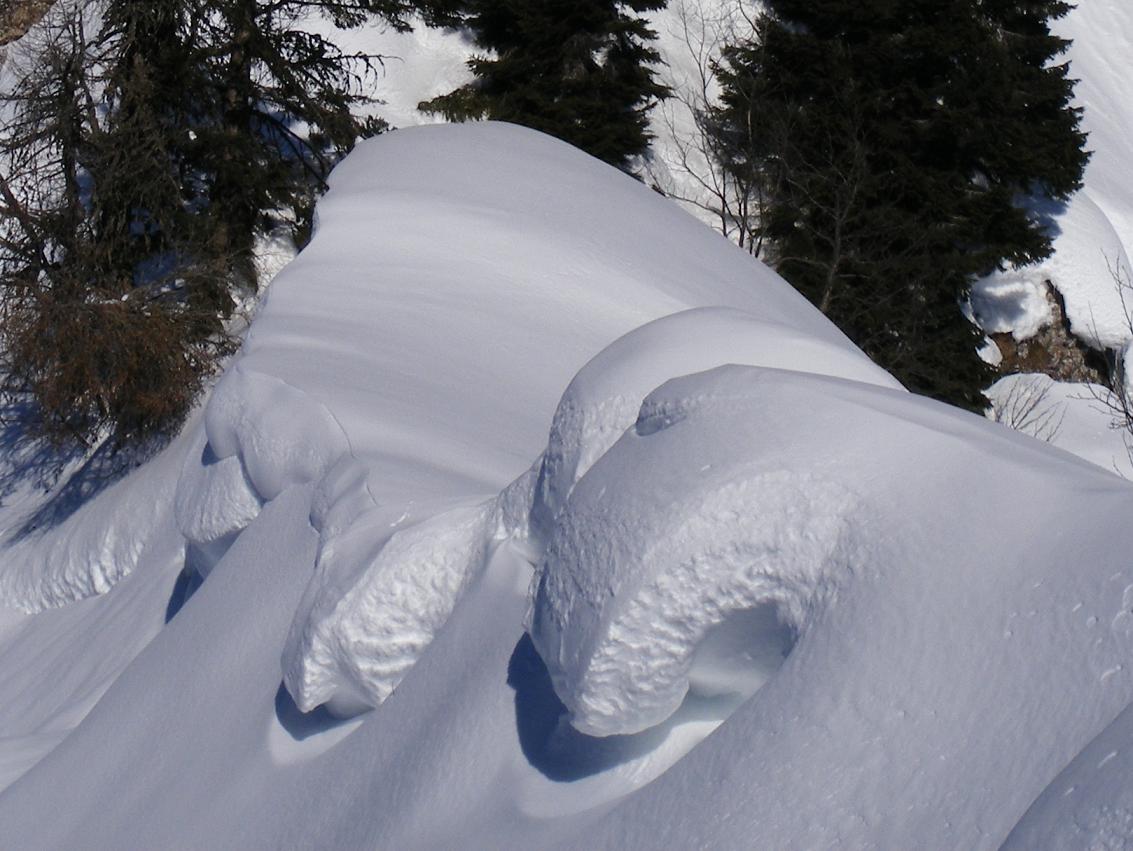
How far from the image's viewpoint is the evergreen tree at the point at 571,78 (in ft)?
51.8

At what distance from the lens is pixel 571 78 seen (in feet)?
52.3

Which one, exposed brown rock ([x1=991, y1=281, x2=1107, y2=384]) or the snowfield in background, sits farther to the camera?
exposed brown rock ([x1=991, y1=281, x2=1107, y2=384])

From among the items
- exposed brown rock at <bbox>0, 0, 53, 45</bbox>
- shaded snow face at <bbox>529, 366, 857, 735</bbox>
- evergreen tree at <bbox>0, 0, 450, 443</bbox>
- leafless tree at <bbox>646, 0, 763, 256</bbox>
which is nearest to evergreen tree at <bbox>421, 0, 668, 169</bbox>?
leafless tree at <bbox>646, 0, 763, 256</bbox>

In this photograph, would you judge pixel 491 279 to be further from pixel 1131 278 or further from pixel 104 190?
pixel 1131 278

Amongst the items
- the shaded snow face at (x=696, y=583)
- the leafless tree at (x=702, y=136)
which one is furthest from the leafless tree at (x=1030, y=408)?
the shaded snow face at (x=696, y=583)

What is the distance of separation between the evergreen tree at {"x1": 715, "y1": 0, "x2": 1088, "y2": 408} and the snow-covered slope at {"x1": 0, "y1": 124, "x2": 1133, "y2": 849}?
10954 mm

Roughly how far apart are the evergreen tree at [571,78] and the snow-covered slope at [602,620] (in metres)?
10.4

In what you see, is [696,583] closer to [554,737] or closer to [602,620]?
[602,620]

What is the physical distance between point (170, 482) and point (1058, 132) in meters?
13.0

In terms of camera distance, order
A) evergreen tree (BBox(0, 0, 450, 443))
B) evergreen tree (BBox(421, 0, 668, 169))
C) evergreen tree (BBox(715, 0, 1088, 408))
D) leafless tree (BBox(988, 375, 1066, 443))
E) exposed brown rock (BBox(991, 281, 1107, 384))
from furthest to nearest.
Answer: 1. exposed brown rock (BBox(991, 281, 1107, 384))
2. evergreen tree (BBox(715, 0, 1088, 408))
3. evergreen tree (BBox(421, 0, 668, 169))
4. leafless tree (BBox(988, 375, 1066, 443))
5. evergreen tree (BBox(0, 0, 450, 443))

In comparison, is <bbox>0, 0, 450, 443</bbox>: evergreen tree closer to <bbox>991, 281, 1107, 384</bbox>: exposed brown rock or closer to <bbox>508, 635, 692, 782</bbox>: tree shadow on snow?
<bbox>508, 635, 692, 782</bbox>: tree shadow on snow

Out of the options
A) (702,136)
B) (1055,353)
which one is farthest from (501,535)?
(1055,353)

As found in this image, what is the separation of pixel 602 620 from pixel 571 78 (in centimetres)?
1405

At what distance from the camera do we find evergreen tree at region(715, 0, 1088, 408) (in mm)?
16094
